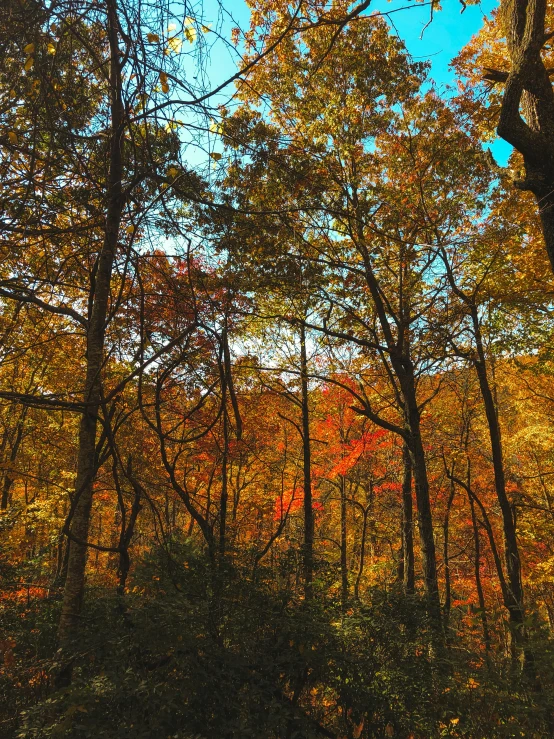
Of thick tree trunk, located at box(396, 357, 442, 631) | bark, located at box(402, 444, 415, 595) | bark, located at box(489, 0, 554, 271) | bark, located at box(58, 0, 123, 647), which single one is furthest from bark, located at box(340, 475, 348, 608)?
bark, located at box(489, 0, 554, 271)

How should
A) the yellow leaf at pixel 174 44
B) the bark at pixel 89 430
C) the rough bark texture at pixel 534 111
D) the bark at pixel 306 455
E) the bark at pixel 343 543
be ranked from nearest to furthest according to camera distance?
1. the yellow leaf at pixel 174 44
2. the bark at pixel 89 430
3. the rough bark texture at pixel 534 111
4. the bark at pixel 343 543
5. the bark at pixel 306 455

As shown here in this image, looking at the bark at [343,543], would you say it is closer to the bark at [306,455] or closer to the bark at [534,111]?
the bark at [306,455]

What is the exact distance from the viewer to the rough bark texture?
11.5ft

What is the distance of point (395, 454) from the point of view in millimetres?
16953

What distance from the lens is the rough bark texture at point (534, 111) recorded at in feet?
11.5

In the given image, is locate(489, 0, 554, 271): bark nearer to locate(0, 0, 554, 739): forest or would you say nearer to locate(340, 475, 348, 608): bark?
locate(0, 0, 554, 739): forest

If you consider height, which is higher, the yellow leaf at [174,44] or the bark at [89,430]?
the yellow leaf at [174,44]

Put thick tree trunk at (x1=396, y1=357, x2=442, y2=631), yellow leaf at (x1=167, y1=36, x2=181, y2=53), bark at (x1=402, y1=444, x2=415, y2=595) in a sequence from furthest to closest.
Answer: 1. bark at (x1=402, y1=444, x2=415, y2=595)
2. thick tree trunk at (x1=396, y1=357, x2=442, y2=631)
3. yellow leaf at (x1=167, y1=36, x2=181, y2=53)

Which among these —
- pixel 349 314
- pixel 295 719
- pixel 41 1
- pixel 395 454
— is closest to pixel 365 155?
pixel 349 314

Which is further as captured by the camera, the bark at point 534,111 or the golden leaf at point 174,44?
the bark at point 534,111

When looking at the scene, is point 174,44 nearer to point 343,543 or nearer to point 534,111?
point 534,111

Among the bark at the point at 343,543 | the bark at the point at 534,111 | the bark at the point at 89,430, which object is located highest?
the bark at the point at 534,111

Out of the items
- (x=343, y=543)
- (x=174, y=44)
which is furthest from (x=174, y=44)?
(x=343, y=543)

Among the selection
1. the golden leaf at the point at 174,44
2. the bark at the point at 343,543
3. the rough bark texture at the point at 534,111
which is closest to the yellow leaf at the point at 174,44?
the golden leaf at the point at 174,44
